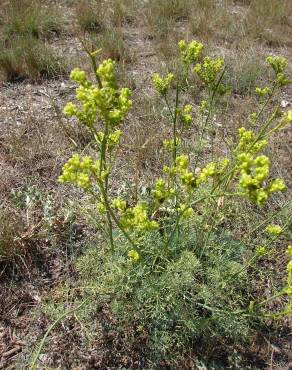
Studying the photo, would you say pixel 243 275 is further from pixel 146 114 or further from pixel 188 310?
pixel 146 114

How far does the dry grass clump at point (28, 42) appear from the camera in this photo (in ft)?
16.0

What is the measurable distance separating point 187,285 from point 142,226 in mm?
854

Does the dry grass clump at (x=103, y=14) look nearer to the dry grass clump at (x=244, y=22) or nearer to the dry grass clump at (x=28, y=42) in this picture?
the dry grass clump at (x=28, y=42)

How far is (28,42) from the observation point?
5.12 metres

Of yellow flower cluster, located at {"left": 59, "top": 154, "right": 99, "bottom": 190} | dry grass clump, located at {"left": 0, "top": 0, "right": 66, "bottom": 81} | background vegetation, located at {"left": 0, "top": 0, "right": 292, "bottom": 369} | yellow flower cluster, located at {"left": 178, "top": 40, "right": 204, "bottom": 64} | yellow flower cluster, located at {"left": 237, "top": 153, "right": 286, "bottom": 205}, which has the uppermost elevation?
yellow flower cluster, located at {"left": 178, "top": 40, "right": 204, "bottom": 64}

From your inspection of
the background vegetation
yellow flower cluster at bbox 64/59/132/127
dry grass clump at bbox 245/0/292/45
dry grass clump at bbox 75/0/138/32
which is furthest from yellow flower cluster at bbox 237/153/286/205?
dry grass clump at bbox 245/0/292/45

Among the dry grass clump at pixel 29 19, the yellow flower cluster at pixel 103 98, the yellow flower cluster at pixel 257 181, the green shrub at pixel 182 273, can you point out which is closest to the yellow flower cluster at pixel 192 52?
the green shrub at pixel 182 273

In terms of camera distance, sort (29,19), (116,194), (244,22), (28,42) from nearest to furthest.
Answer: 1. (116,194)
2. (28,42)
3. (29,19)
4. (244,22)

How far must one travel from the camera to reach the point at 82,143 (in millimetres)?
4121

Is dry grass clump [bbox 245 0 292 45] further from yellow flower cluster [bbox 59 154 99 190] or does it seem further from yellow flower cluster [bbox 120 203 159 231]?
yellow flower cluster [bbox 59 154 99 190]

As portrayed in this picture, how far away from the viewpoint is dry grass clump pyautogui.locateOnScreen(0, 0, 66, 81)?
488 centimetres

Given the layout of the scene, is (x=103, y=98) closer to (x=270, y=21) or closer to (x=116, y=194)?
(x=116, y=194)

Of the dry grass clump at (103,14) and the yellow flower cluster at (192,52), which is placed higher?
the yellow flower cluster at (192,52)

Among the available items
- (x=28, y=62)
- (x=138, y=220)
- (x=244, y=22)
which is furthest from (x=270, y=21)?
(x=138, y=220)
